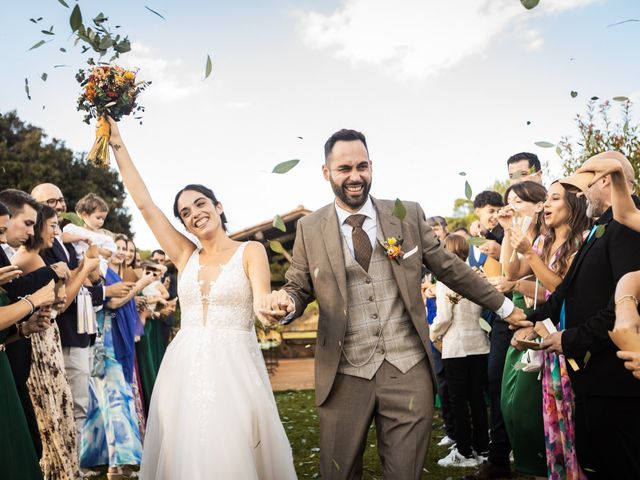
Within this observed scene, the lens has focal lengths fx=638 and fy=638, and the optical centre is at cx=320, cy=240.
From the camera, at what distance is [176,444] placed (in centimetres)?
392

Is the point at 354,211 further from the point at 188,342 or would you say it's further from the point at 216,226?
the point at 188,342

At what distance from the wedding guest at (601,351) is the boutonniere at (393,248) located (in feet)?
3.21

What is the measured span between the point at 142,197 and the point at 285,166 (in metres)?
1.24

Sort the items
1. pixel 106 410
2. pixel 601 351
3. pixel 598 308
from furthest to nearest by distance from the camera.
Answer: pixel 106 410 → pixel 598 308 → pixel 601 351

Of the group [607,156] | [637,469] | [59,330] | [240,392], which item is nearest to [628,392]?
[637,469]

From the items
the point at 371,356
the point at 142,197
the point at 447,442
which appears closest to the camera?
the point at 371,356

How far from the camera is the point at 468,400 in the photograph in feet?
21.7

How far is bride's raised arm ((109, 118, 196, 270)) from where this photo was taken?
4.41 metres

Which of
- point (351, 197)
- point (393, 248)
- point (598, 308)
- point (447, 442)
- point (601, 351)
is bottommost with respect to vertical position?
point (447, 442)

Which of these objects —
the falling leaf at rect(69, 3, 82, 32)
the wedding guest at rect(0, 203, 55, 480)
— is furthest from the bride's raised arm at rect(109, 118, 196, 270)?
the falling leaf at rect(69, 3, 82, 32)

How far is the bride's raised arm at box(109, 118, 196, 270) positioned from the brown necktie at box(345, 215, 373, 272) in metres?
1.35

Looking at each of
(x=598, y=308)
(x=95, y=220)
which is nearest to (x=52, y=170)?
(x=95, y=220)

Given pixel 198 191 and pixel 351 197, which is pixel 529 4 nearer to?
pixel 351 197

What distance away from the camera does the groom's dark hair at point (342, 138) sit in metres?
3.98
